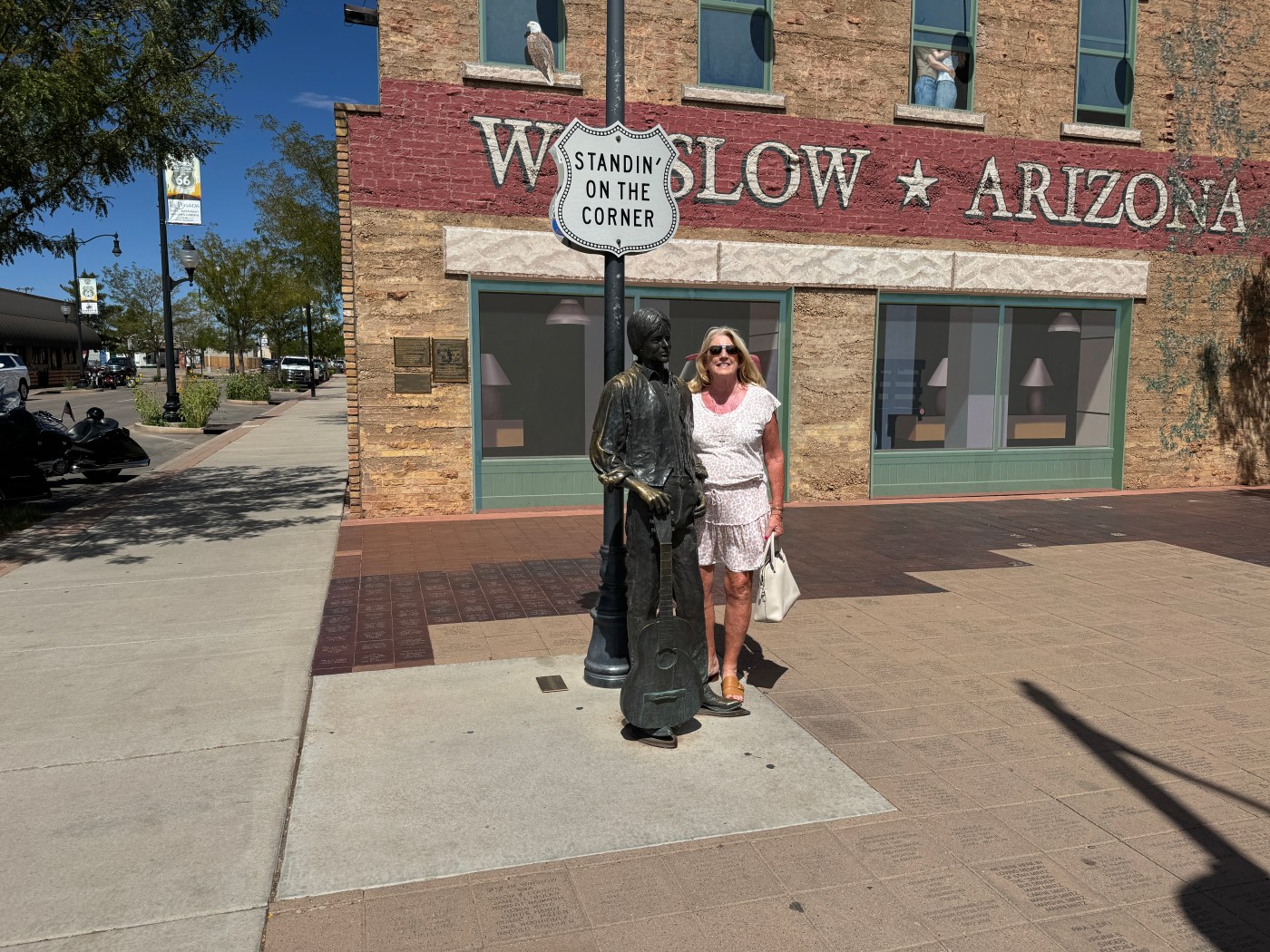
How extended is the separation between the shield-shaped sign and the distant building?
53.9 meters

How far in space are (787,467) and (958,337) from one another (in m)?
2.98

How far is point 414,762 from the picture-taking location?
4.04m

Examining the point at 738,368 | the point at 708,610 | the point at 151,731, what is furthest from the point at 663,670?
the point at 151,731

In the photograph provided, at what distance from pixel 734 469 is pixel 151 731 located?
3.05 metres

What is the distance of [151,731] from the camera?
440cm

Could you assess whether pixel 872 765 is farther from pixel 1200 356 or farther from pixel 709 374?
pixel 1200 356

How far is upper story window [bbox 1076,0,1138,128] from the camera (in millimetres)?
11641

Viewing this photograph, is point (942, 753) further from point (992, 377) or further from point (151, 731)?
point (992, 377)

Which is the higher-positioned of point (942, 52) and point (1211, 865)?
point (942, 52)

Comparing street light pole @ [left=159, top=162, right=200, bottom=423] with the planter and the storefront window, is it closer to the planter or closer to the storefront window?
the planter

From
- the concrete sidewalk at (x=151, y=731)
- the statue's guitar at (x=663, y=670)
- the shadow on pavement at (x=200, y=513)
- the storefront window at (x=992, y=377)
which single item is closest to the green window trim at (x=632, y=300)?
the storefront window at (x=992, y=377)

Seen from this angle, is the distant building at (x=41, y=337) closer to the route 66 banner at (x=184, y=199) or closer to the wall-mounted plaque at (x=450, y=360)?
the route 66 banner at (x=184, y=199)

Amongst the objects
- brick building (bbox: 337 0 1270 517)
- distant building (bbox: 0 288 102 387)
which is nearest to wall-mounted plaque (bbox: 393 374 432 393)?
brick building (bbox: 337 0 1270 517)

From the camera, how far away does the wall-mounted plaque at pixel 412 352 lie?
9.98 metres
